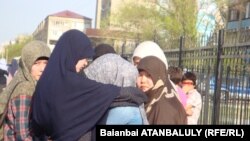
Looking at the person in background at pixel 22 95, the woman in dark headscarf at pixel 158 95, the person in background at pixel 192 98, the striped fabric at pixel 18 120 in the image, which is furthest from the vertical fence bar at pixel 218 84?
the striped fabric at pixel 18 120

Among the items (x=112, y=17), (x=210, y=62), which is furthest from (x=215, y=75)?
(x=112, y=17)

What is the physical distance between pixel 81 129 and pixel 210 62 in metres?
3.81

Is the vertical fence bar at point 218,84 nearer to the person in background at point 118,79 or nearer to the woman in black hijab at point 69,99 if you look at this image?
the person in background at point 118,79

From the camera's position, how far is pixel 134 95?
256 cm

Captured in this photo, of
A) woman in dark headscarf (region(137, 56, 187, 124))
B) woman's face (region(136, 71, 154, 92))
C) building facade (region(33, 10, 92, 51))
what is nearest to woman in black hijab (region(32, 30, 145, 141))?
woman in dark headscarf (region(137, 56, 187, 124))

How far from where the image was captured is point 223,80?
5.58m

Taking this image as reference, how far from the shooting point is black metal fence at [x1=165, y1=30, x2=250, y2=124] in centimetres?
510

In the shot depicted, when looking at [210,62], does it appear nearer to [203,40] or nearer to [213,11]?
[203,40]

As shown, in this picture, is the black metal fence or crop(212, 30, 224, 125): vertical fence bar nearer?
the black metal fence

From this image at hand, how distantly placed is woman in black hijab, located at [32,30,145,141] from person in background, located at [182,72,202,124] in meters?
2.81

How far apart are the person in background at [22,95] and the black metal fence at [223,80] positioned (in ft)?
8.29

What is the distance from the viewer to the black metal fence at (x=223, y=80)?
5.10 metres

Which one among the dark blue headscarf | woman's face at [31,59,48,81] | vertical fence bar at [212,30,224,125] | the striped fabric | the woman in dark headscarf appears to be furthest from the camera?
vertical fence bar at [212,30,224,125]

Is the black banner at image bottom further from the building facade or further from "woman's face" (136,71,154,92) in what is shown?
the building facade
